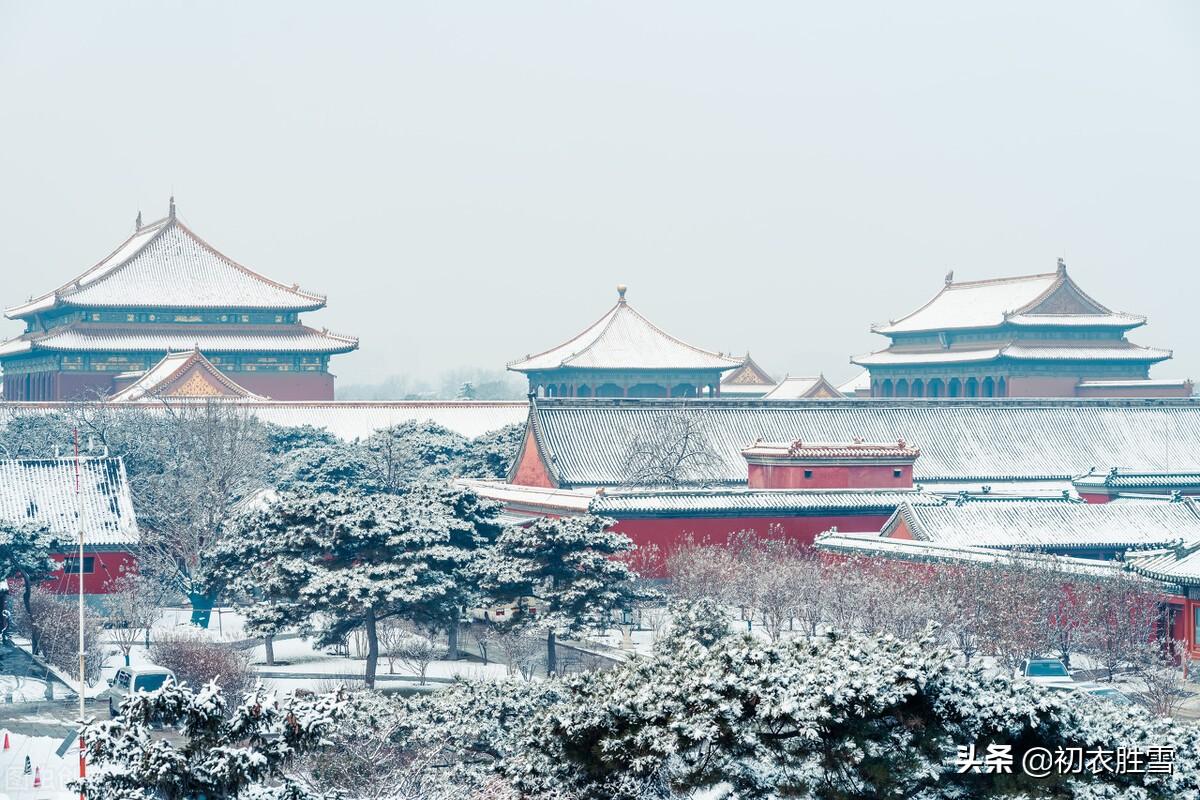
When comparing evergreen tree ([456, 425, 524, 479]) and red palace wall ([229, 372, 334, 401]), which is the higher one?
red palace wall ([229, 372, 334, 401])

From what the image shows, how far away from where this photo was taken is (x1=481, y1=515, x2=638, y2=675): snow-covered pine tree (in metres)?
27.8

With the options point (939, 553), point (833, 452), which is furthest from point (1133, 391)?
point (939, 553)

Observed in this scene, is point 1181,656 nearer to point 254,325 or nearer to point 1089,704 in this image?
point 1089,704

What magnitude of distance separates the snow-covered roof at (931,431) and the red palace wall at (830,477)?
306cm

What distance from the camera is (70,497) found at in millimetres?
35250

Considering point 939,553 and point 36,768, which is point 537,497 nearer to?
point 939,553

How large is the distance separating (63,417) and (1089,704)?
42.4 meters

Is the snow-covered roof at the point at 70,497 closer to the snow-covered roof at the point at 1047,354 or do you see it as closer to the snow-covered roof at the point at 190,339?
the snow-covered roof at the point at 190,339

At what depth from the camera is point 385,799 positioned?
55.5 feet

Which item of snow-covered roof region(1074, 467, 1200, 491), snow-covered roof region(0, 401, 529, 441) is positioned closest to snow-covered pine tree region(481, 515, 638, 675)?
snow-covered roof region(1074, 467, 1200, 491)

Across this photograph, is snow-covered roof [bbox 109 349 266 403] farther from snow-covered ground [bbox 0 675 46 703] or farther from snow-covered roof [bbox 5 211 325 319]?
snow-covered ground [bbox 0 675 46 703]

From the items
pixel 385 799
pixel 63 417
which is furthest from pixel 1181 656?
pixel 63 417

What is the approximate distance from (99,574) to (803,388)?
158ft

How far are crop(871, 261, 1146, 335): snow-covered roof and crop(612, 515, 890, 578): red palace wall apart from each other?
31.0 metres
